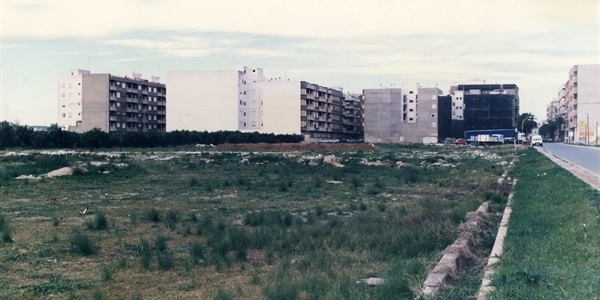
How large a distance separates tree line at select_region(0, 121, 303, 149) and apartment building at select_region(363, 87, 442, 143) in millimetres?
56911

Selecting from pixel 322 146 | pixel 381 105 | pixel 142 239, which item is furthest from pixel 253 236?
pixel 381 105

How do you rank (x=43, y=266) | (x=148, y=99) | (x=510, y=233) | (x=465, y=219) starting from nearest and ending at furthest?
(x=43, y=266) < (x=510, y=233) < (x=465, y=219) < (x=148, y=99)

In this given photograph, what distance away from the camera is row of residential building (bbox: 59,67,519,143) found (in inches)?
4998

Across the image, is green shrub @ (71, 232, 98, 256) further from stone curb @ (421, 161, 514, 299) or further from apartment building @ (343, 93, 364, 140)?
apartment building @ (343, 93, 364, 140)

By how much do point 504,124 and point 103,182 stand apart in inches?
5825

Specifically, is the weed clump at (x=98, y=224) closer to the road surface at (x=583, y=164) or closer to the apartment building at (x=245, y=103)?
the road surface at (x=583, y=164)

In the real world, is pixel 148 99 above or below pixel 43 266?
above

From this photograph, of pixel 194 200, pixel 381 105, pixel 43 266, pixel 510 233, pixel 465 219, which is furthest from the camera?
pixel 381 105

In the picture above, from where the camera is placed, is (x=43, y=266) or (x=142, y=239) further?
(x=142, y=239)

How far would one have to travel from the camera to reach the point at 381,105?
16062 cm

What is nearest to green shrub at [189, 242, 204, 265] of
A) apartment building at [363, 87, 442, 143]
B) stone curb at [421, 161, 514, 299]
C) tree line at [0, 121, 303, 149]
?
stone curb at [421, 161, 514, 299]

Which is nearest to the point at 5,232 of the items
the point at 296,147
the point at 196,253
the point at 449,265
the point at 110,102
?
the point at 196,253

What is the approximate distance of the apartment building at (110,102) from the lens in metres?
132

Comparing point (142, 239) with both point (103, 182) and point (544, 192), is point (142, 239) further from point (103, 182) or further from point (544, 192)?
point (103, 182)
